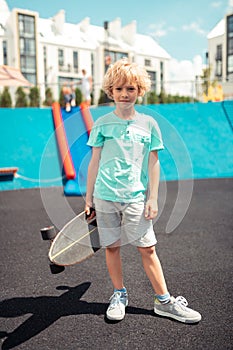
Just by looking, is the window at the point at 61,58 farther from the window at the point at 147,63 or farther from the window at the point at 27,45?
the window at the point at 147,63

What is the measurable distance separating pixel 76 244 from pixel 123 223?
0.42m

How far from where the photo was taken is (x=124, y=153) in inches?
90.3

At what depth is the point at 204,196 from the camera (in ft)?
22.4

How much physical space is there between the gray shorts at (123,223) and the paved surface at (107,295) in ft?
1.68

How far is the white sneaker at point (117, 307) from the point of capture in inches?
94.0

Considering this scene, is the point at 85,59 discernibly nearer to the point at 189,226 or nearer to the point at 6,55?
the point at 6,55

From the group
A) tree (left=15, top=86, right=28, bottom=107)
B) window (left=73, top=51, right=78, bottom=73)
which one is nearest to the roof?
window (left=73, top=51, right=78, bottom=73)

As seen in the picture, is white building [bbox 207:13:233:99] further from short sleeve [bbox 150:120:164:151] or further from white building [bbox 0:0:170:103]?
short sleeve [bbox 150:120:164:151]

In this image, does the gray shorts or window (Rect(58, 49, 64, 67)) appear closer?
the gray shorts

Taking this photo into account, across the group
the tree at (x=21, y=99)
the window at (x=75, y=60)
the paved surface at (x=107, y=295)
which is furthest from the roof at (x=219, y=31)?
the paved surface at (x=107, y=295)

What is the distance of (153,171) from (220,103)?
869 centimetres

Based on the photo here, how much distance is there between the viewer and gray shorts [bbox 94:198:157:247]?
2.30 meters

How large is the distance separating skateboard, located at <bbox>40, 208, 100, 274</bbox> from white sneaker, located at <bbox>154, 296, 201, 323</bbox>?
570 mm

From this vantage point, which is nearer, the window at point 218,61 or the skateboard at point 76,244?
the skateboard at point 76,244
